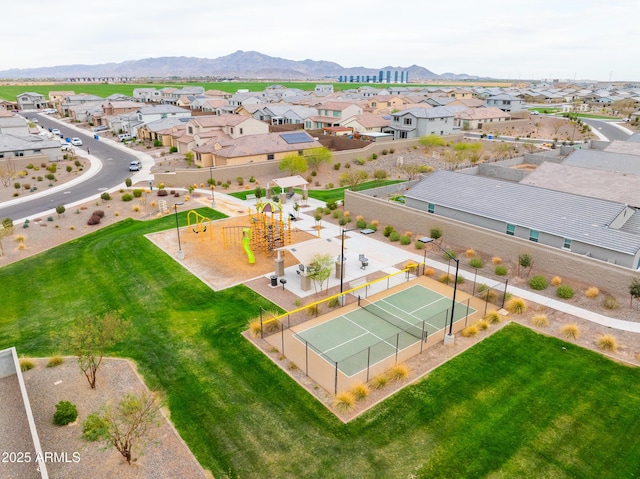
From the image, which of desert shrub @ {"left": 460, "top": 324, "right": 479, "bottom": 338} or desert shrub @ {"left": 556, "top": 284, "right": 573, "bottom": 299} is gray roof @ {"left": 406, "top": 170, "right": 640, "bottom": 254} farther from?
desert shrub @ {"left": 460, "top": 324, "right": 479, "bottom": 338}

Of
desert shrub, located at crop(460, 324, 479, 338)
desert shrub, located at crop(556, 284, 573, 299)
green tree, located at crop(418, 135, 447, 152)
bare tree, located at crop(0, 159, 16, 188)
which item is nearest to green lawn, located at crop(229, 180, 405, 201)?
green tree, located at crop(418, 135, 447, 152)

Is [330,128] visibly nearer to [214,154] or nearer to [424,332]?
[214,154]

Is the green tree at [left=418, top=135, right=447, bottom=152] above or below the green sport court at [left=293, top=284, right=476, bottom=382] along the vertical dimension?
above

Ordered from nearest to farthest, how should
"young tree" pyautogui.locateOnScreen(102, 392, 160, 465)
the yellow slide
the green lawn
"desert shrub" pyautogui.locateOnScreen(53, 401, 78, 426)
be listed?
"young tree" pyautogui.locateOnScreen(102, 392, 160, 465) < "desert shrub" pyautogui.locateOnScreen(53, 401, 78, 426) < the yellow slide < the green lawn

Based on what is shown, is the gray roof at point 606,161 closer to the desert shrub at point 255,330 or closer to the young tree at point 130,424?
the desert shrub at point 255,330

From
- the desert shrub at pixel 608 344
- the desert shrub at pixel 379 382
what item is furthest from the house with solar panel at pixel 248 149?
the desert shrub at pixel 608 344

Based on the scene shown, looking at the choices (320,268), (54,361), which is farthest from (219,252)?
(54,361)
